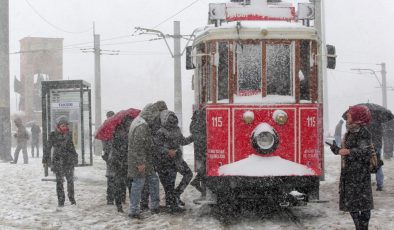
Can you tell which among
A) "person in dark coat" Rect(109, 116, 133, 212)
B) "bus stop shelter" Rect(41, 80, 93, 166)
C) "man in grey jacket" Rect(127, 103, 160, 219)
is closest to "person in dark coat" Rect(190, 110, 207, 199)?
"man in grey jacket" Rect(127, 103, 160, 219)

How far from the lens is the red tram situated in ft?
28.8

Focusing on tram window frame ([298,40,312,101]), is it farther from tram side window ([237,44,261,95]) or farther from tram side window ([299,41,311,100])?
tram side window ([237,44,261,95])

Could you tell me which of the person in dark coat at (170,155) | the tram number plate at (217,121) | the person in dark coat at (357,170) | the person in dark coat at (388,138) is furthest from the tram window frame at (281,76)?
the person in dark coat at (388,138)

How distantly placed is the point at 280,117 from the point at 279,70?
2.51 feet

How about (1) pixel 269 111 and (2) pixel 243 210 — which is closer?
(1) pixel 269 111

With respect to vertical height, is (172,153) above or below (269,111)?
below

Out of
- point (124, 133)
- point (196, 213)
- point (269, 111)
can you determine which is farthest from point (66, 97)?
point (269, 111)

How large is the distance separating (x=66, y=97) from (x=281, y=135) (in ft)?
24.8

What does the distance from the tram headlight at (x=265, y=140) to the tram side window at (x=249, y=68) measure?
2.17ft

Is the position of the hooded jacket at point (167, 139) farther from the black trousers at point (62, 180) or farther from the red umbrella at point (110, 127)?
the black trousers at point (62, 180)

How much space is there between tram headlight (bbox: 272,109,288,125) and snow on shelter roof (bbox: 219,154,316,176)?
0.52 m

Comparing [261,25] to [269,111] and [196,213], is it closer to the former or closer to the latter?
[269,111]

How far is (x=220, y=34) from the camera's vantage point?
913 centimetres

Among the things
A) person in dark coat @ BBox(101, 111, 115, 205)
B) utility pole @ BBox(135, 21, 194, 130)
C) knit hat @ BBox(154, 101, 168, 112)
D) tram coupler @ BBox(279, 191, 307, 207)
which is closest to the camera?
tram coupler @ BBox(279, 191, 307, 207)
